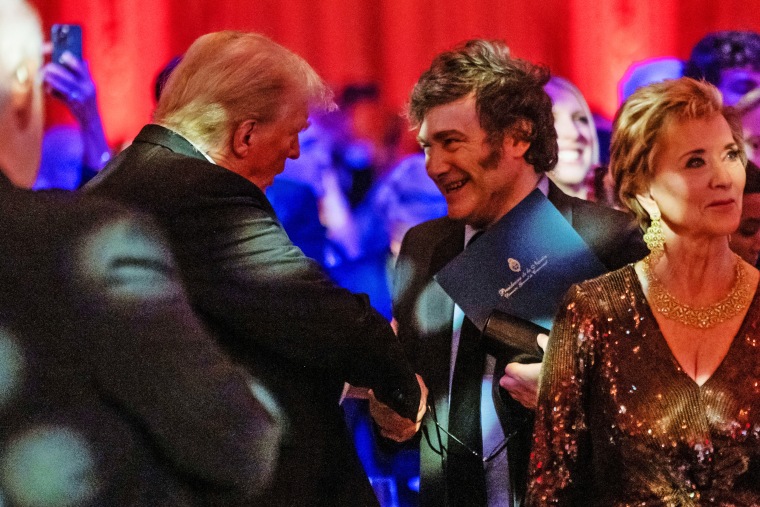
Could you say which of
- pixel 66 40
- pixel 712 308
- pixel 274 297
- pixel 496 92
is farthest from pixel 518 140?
pixel 66 40

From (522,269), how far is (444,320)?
0.76 ft

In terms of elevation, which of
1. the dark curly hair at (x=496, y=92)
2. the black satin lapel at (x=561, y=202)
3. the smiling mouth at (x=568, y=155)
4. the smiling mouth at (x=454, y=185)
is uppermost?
the dark curly hair at (x=496, y=92)

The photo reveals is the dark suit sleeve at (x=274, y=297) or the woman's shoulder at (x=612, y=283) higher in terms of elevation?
the dark suit sleeve at (x=274, y=297)

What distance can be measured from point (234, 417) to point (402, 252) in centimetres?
99

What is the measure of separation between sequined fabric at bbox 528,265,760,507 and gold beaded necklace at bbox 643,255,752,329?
2 centimetres

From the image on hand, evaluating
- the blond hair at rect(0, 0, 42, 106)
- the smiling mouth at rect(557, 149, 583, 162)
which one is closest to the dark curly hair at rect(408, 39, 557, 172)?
the smiling mouth at rect(557, 149, 583, 162)

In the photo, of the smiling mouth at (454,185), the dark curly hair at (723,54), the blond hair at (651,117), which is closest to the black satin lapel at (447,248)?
the smiling mouth at (454,185)

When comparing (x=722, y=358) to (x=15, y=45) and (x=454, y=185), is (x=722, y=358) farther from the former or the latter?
(x=15, y=45)

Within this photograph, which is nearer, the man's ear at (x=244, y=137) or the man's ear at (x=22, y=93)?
the man's ear at (x=22, y=93)

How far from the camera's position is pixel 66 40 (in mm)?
2914

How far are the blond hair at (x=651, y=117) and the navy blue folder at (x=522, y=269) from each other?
21 cm

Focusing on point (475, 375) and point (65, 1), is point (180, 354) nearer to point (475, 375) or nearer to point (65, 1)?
point (475, 375)

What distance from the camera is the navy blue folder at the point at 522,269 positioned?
1797 millimetres

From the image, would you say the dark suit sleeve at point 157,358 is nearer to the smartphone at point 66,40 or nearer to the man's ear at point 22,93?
the man's ear at point 22,93
